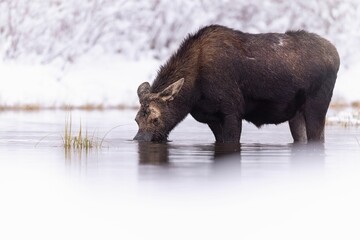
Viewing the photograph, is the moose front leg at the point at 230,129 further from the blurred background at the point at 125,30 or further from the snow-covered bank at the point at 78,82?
the blurred background at the point at 125,30

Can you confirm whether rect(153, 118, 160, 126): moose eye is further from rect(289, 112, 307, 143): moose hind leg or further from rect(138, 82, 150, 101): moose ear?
rect(289, 112, 307, 143): moose hind leg

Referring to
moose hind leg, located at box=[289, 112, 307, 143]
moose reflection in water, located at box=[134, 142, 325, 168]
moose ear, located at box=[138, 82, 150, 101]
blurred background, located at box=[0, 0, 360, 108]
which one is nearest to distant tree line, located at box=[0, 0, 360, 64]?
blurred background, located at box=[0, 0, 360, 108]

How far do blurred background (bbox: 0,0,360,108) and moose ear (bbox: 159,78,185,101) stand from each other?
24767mm

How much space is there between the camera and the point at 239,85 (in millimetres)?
16750

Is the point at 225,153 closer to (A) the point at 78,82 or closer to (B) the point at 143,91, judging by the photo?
(B) the point at 143,91

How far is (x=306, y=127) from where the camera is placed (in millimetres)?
17328

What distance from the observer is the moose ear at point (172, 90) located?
16.1 meters

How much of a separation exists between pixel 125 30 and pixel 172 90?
101ft

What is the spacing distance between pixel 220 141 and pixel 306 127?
5.24 feet

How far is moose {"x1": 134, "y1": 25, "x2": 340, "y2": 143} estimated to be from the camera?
16.4 metres

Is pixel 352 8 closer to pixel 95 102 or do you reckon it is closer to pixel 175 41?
pixel 175 41

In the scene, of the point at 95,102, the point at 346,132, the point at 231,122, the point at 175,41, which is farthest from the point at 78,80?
the point at 231,122

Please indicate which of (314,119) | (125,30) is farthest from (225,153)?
(125,30)

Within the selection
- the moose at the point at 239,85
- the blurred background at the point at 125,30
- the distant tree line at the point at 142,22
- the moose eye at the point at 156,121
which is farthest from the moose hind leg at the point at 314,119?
the distant tree line at the point at 142,22
